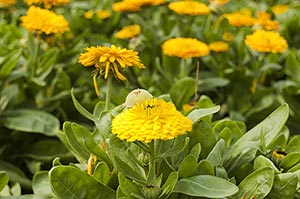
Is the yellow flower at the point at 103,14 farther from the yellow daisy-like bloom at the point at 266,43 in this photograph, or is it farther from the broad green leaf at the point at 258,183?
the broad green leaf at the point at 258,183

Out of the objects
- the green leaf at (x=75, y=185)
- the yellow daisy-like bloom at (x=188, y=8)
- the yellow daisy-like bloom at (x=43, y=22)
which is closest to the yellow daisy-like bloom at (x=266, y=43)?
the yellow daisy-like bloom at (x=188, y=8)

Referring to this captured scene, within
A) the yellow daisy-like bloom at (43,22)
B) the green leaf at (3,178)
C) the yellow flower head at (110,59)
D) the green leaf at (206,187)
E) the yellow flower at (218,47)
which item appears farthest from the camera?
the yellow flower at (218,47)

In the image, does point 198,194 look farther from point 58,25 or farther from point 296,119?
point 296,119

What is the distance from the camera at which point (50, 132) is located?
2.25 metres

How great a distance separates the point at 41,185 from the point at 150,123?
60 centimetres

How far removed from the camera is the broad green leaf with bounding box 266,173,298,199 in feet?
4.73

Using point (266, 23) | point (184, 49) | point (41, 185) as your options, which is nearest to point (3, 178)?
point (41, 185)

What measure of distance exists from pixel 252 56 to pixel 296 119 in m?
0.33

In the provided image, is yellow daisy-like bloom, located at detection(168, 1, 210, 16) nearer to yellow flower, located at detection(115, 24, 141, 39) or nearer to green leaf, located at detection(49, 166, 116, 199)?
yellow flower, located at detection(115, 24, 141, 39)

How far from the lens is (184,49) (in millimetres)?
2303

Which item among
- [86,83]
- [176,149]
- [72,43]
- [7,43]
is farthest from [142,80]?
[176,149]

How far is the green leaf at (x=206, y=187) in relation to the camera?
4.57 ft

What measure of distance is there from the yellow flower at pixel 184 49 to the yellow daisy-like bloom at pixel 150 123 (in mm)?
937

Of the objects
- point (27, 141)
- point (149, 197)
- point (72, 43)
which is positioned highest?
point (149, 197)
